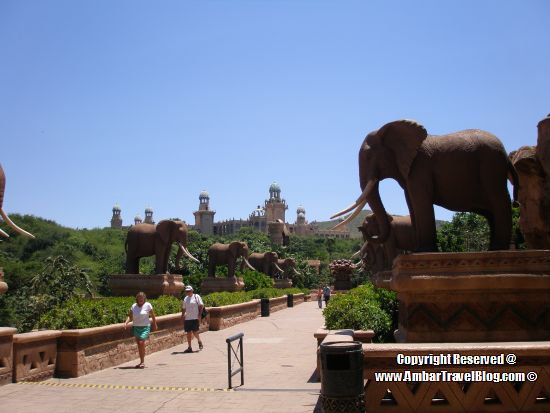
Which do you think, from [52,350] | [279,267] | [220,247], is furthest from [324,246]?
[52,350]

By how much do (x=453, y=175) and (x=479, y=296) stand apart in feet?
5.49

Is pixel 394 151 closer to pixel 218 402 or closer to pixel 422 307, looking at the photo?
pixel 422 307

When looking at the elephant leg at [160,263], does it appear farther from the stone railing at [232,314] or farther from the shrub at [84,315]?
the shrub at [84,315]

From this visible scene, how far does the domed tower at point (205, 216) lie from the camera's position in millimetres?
183000

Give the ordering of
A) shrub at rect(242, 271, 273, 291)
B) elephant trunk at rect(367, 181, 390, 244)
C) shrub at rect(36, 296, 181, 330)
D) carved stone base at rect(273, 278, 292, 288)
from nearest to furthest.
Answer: elephant trunk at rect(367, 181, 390, 244) → shrub at rect(36, 296, 181, 330) → shrub at rect(242, 271, 273, 291) → carved stone base at rect(273, 278, 292, 288)

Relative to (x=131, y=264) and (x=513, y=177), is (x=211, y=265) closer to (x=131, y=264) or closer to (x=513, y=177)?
(x=131, y=264)

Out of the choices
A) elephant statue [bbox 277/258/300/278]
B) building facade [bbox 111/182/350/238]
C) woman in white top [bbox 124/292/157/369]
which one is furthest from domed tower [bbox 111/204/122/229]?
woman in white top [bbox 124/292/157/369]

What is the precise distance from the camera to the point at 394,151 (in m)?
8.16

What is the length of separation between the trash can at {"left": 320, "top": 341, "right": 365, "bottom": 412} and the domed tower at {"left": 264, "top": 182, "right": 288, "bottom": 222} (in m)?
175

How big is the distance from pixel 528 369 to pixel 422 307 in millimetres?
1555

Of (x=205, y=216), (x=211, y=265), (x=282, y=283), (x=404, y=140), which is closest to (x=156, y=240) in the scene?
(x=211, y=265)

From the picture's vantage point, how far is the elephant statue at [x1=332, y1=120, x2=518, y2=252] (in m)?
7.71

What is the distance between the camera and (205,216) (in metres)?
183

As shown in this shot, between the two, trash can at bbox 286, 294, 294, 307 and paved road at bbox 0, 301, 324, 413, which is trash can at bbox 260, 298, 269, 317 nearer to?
trash can at bbox 286, 294, 294, 307
